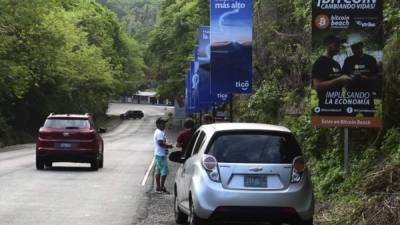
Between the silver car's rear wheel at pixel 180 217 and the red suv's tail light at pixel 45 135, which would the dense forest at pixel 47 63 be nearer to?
the red suv's tail light at pixel 45 135

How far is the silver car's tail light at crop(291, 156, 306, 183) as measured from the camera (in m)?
9.56

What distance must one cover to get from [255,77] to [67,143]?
31.4 ft

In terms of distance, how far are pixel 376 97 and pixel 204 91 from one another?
1834 centimetres

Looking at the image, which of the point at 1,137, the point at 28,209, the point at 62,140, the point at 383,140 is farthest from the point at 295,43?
the point at 1,137

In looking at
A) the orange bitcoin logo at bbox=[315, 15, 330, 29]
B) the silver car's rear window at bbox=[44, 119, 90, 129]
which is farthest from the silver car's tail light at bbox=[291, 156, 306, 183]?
the silver car's rear window at bbox=[44, 119, 90, 129]

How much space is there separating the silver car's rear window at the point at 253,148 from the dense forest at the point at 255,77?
4.41 feet

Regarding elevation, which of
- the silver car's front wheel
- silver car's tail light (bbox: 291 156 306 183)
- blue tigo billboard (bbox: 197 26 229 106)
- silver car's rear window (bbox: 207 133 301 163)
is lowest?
the silver car's front wheel

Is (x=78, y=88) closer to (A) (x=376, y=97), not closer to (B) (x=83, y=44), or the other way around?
(B) (x=83, y=44)

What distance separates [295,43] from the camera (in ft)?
74.0

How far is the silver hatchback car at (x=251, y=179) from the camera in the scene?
933 cm

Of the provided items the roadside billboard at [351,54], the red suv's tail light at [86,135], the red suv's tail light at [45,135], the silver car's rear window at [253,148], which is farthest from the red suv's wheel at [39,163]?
the silver car's rear window at [253,148]

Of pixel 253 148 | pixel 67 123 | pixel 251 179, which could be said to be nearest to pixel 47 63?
pixel 67 123

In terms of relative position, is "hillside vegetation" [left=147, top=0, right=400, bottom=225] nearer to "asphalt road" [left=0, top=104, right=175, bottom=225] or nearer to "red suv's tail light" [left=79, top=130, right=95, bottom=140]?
"asphalt road" [left=0, top=104, right=175, bottom=225]

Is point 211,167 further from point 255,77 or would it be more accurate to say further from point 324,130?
point 255,77
